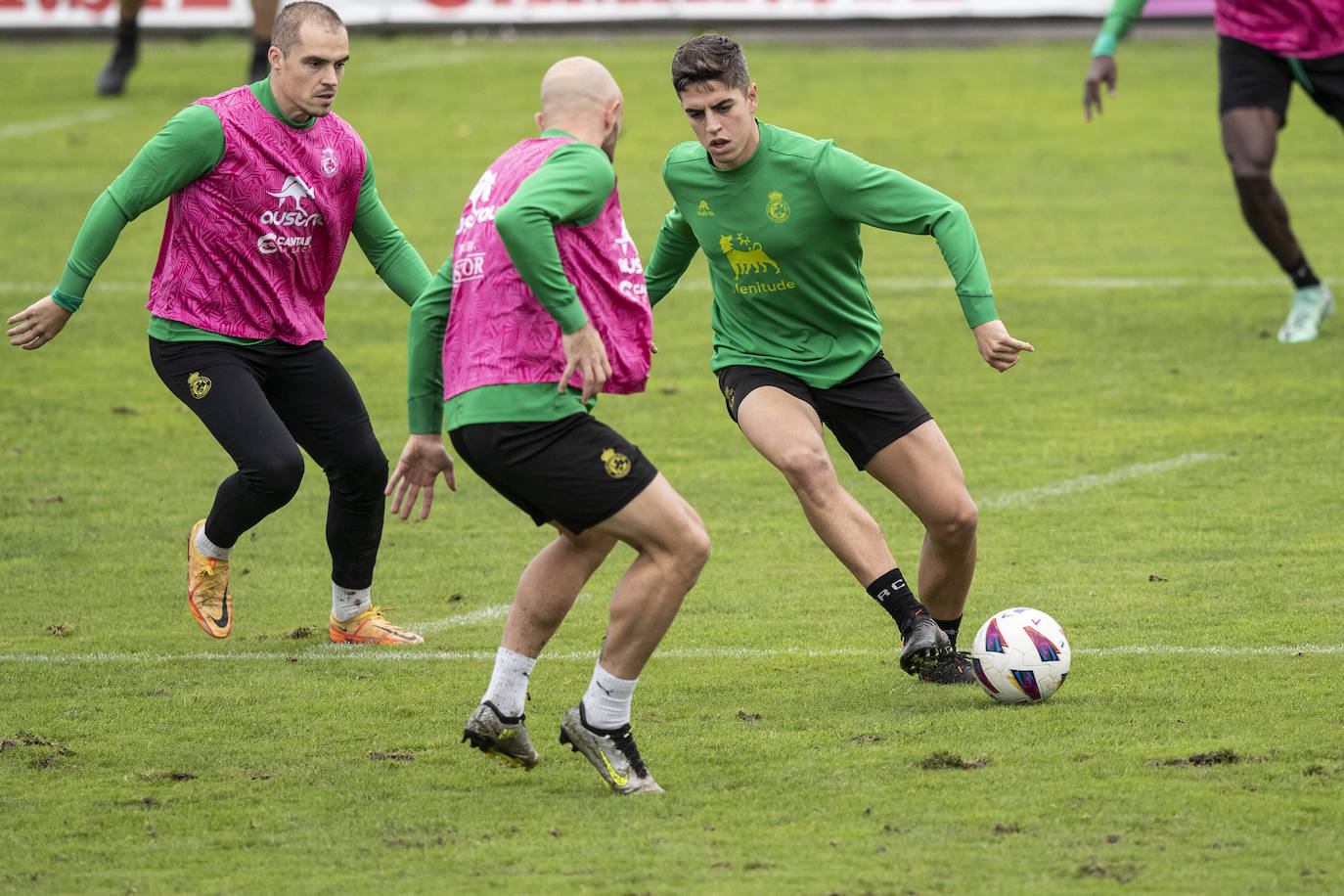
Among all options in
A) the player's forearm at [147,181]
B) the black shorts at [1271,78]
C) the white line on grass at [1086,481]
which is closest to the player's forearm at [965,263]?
the player's forearm at [147,181]

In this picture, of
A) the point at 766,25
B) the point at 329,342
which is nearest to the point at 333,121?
the point at 329,342

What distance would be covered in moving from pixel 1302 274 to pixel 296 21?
7966 mm

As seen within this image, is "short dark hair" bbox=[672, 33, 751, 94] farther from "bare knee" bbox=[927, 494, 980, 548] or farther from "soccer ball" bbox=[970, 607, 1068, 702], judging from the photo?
"soccer ball" bbox=[970, 607, 1068, 702]

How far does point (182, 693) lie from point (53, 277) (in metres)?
10.3

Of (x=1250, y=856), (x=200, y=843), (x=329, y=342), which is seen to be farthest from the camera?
(x=329, y=342)

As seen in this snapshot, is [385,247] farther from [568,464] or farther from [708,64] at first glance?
[568,464]

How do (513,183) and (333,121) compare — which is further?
(333,121)

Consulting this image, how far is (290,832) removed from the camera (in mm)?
4984

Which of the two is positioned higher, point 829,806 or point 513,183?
point 513,183

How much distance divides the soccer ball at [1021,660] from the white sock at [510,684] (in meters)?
1.56

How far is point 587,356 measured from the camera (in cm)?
490

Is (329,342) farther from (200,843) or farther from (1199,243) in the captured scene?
(200,843)

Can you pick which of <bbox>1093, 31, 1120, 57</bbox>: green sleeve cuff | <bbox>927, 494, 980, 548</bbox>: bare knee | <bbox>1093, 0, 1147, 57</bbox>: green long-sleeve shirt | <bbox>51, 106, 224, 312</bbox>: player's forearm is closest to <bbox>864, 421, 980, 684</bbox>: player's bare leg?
<bbox>927, 494, 980, 548</bbox>: bare knee

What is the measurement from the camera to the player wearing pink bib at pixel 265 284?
6570 millimetres
